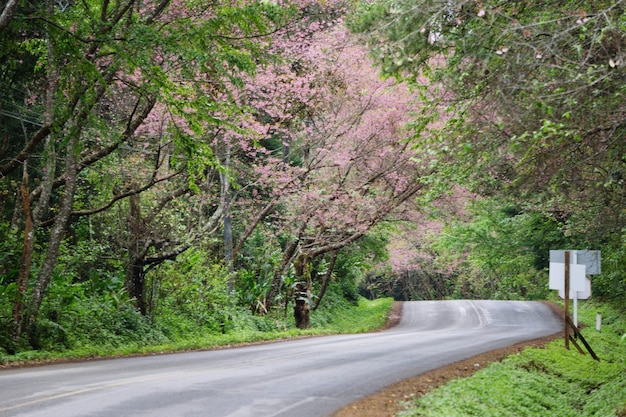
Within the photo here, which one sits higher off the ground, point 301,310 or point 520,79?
point 520,79

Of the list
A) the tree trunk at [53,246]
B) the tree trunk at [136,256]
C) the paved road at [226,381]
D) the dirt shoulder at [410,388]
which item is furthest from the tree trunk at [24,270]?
the dirt shoulder at [410,388]

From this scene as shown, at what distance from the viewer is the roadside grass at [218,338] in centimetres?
1294

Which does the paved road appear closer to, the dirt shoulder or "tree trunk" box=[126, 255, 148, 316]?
the dirt shoulder

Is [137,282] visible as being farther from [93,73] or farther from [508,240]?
[508,240]

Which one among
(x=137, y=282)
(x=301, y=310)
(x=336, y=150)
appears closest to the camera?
(x=137, y=282)

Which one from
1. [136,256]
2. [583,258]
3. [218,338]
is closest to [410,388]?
[583,258]

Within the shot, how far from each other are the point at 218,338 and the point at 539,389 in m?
9.71

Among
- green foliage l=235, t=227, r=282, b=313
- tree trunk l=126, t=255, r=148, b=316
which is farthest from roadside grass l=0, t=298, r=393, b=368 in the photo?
tree trunk l=126, t=255, r=148, b=316

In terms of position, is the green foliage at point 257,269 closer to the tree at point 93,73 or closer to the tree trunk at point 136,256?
the tree trunk at point 136,256

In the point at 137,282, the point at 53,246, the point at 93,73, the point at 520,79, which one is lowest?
the point at 137,282

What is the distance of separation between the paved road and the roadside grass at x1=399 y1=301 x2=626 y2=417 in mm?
1155

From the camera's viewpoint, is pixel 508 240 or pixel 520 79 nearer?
pixel 520 79

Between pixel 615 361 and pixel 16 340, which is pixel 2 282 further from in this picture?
pixel 615 361

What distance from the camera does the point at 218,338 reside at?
18797mm
